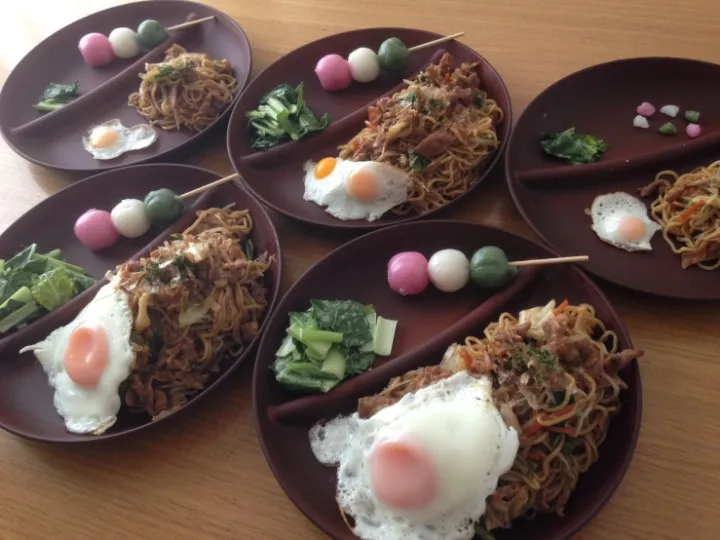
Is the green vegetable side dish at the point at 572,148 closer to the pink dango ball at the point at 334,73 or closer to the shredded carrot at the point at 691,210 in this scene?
the shredded carrot at the point at 691,210

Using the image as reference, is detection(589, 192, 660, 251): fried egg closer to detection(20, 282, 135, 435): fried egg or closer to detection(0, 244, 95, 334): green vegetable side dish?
detection(20, 282, 135, 435): fried egg

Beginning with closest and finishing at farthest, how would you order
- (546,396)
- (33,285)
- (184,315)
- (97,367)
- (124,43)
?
1. (546,396)
2. (97,367)
3. (184,315)
4. (33,285)
5. (124,43)

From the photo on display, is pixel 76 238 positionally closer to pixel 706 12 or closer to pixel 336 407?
pixel 336 407

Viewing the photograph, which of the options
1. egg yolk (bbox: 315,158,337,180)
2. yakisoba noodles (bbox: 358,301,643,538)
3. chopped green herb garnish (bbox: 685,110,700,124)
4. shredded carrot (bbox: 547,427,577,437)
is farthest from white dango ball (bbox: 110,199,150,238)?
chopped green herb garnish (bbox: 685,110,700,124)

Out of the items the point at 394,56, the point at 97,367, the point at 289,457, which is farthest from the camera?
the point at 394,56

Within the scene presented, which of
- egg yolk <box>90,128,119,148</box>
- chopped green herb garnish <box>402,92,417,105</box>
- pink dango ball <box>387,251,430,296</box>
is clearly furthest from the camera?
egg yolk <box>90,128,119,148</box>

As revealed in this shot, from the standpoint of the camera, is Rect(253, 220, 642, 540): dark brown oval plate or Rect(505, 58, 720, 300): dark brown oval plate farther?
Rect(505, 58, 720, 300): dark brown oval plate

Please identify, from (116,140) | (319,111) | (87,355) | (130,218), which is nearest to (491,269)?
(319,111)

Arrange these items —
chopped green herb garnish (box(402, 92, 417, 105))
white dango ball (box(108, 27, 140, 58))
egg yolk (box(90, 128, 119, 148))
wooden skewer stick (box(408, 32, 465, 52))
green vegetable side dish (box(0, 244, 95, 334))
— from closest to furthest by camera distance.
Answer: green vegetable side dish (box(0, 244, 95, 334)) < chopped green herb garnish (box(402, 92, 417, 105)) < wooden skewer stick (box(408, 32, 465, 52)) < egg yolk (box(90, 128, 119, 148)) < white dango ball (box(108, 27, 140, 58))

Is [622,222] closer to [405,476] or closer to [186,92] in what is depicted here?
[405,476]
